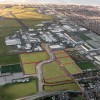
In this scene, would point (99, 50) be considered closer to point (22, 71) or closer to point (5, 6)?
point (22, 71)

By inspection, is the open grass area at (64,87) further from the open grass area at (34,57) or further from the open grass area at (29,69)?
the open grass area at (34,57)

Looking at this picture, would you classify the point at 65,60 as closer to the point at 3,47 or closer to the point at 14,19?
Answer: the point at 3,47

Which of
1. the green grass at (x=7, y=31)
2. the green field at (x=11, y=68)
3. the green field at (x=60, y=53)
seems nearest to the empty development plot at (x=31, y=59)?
the green field at (x=11, y=68)

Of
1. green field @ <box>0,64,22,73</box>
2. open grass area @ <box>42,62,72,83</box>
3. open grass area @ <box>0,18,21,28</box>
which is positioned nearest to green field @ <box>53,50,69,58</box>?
open grass area @ <box>42,62,72,83</box>

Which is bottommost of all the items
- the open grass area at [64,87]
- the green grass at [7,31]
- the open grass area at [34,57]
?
the open grass area at [64,87]

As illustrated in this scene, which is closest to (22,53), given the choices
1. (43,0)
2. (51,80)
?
(51,80)

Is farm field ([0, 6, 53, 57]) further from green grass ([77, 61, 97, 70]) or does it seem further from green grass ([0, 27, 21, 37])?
green grass ([77, 61, 97, 70])
